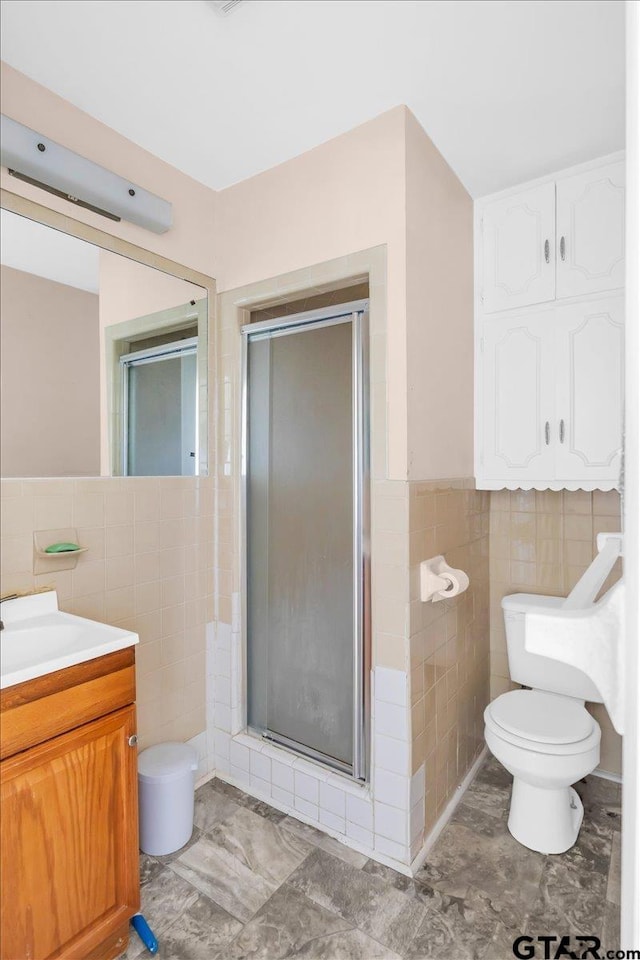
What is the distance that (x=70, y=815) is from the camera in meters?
1.32

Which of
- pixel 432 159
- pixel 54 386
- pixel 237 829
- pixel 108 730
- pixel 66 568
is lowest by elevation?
pixel 237 829

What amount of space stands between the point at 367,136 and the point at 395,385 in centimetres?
94

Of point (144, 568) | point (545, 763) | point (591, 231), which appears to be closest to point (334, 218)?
point (591, 231)

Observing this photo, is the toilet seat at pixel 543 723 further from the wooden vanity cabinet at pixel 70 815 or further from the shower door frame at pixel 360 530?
the wooden vanity cabinet at pixel 70 815

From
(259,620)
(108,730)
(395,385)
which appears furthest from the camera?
(259,620)

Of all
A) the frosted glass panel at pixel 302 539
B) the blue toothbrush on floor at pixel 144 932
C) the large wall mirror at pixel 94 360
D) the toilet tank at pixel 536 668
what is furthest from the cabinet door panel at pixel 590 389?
the blue toothbrush on floor at pixel 144 932

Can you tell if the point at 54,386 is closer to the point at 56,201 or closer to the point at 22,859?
the point at 56,201

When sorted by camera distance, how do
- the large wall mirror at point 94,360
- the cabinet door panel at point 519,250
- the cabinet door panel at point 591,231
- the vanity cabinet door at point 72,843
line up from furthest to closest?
the cabinet door panel at point 519,250 → the cabinet door panel at point 591,231 → the large wall mirror at point 94,360 → the vanity cabinet door at point 72,843

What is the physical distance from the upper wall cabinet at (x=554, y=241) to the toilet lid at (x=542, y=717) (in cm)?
171

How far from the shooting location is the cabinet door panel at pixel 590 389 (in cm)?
208

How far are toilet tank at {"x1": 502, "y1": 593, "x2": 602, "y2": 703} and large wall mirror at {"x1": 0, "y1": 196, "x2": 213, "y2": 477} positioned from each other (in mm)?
1563

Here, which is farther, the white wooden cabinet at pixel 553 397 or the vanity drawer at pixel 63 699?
the white wooden cabinet at pixel 553 397

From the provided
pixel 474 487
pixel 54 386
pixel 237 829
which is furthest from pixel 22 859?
pixel 474 487

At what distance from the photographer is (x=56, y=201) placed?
168 centimetres
